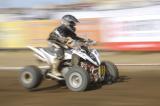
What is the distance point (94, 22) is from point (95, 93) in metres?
9.05

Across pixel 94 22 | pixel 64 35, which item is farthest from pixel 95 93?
pixel 94 22

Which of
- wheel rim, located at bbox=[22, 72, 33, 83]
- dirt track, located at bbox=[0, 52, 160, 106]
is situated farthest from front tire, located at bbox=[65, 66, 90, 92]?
wheel rim, located at bbox=[22, 72, 33, 83]

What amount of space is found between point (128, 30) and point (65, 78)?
25.8 ft

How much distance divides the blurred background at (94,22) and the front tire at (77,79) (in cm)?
753

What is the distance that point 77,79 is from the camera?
33.4 ft

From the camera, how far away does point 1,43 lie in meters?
20.7

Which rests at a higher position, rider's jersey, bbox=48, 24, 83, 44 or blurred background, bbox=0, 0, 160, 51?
blurred background, bbox=0, 0, 160, 51

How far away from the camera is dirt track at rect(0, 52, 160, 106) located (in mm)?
8875

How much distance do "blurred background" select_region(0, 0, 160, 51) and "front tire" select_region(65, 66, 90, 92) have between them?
7.53 m

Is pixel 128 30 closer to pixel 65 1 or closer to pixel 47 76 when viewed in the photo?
pixel 65 1

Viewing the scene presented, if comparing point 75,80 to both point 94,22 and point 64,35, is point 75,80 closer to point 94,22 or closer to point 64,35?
point 64,35

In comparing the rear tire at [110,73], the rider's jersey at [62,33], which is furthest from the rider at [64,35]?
the rear tire at [110,73]

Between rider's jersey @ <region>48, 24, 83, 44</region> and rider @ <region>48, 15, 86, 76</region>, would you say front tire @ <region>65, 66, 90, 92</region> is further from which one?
rider's jersey @ <region>48, 24, 83, 44</region>

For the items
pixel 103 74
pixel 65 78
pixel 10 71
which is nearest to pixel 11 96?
pixel 65 78
